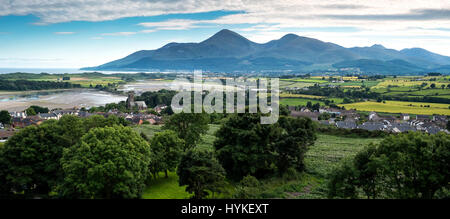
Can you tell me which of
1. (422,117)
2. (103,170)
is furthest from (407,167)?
(422,117)

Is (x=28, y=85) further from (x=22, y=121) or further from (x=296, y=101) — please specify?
(x=296, y=101)

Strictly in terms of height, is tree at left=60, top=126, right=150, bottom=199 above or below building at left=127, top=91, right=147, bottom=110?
above

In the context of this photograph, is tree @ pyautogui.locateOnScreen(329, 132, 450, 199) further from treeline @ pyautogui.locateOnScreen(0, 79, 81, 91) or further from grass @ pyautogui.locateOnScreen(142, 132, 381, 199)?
treeline @ pyautogui.locateOnScreen(0, 79, 81, 91)

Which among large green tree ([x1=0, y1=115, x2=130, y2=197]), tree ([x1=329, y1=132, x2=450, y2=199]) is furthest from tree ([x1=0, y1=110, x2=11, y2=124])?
tree ([x1=329, y1=132, x2=450, y2=199])

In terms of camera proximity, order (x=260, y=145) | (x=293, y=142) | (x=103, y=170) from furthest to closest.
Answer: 1. (x=260, y=145)
2. (x=293, y=142)
3. (x=103, y=170)
